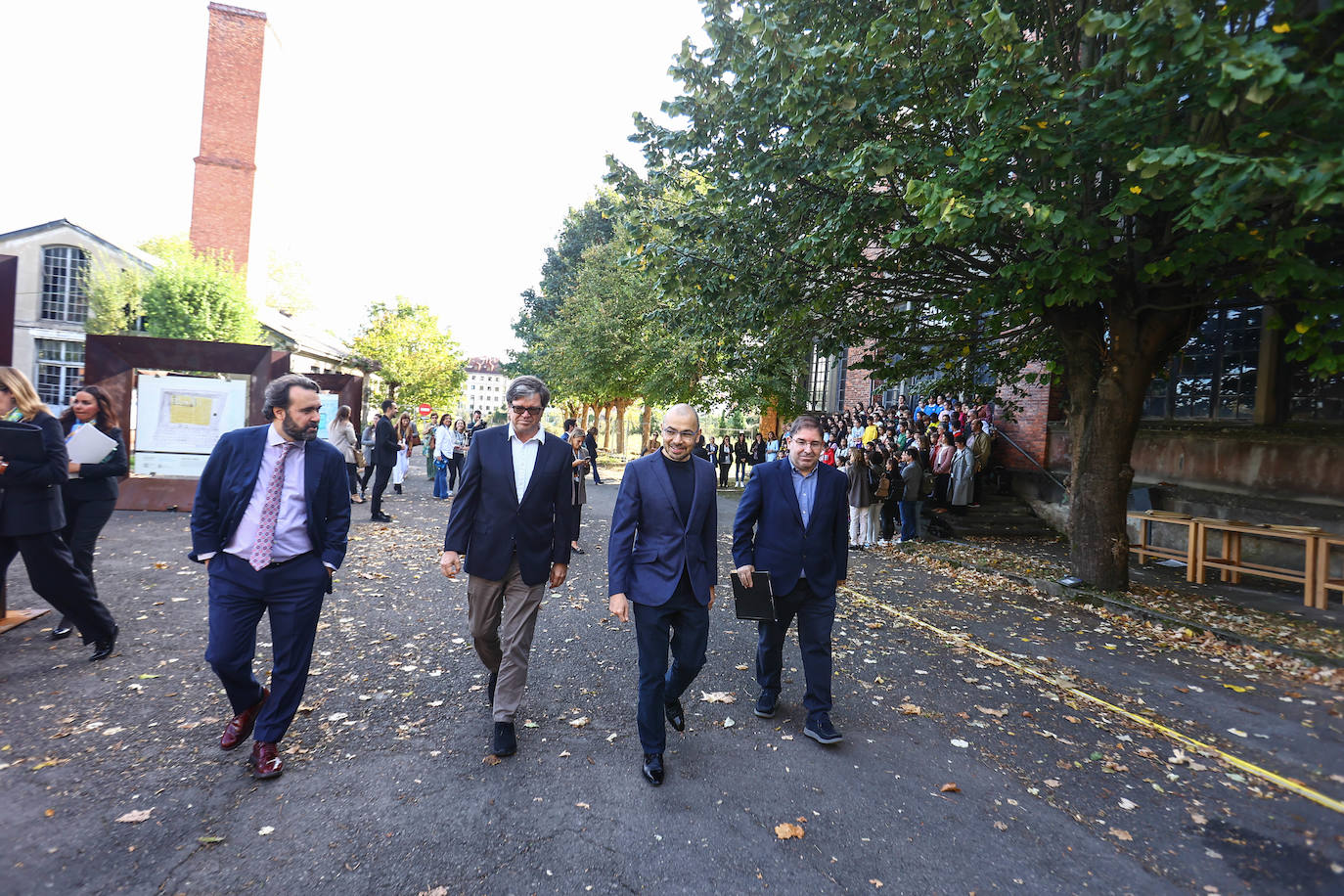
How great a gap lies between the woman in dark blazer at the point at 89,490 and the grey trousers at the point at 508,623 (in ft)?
11.9

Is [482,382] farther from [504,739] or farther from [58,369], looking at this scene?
[504,739]

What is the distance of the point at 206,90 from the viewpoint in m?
38.6

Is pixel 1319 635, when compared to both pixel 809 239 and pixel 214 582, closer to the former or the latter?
pixel 809 239

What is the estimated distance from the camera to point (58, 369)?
3353 cm

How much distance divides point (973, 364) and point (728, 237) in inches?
228

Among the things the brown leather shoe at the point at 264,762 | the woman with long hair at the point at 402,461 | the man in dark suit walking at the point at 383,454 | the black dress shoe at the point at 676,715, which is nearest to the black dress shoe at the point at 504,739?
the black dress shoe at the point at 676,715

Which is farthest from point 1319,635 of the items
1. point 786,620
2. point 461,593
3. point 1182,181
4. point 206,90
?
point 206,90

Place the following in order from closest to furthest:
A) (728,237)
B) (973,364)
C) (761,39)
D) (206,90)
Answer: (761,39)
(728,237)
(973,364)
(206,90)

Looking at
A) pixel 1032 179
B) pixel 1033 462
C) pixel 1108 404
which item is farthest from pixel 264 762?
pixel 1033 462

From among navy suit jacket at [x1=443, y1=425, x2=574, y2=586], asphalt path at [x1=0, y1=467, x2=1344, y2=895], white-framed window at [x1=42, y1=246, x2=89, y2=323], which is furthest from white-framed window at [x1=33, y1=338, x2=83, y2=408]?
navy suit jacket at [x1=443, y1=425, x2=574, y2=586]

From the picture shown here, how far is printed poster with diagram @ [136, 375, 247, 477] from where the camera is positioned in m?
12.9

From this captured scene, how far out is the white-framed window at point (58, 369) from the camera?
109 ft

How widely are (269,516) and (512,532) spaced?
1.26 meters

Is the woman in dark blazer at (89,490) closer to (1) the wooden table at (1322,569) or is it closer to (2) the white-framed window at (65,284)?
(1) the wooden table at (1322,569)
